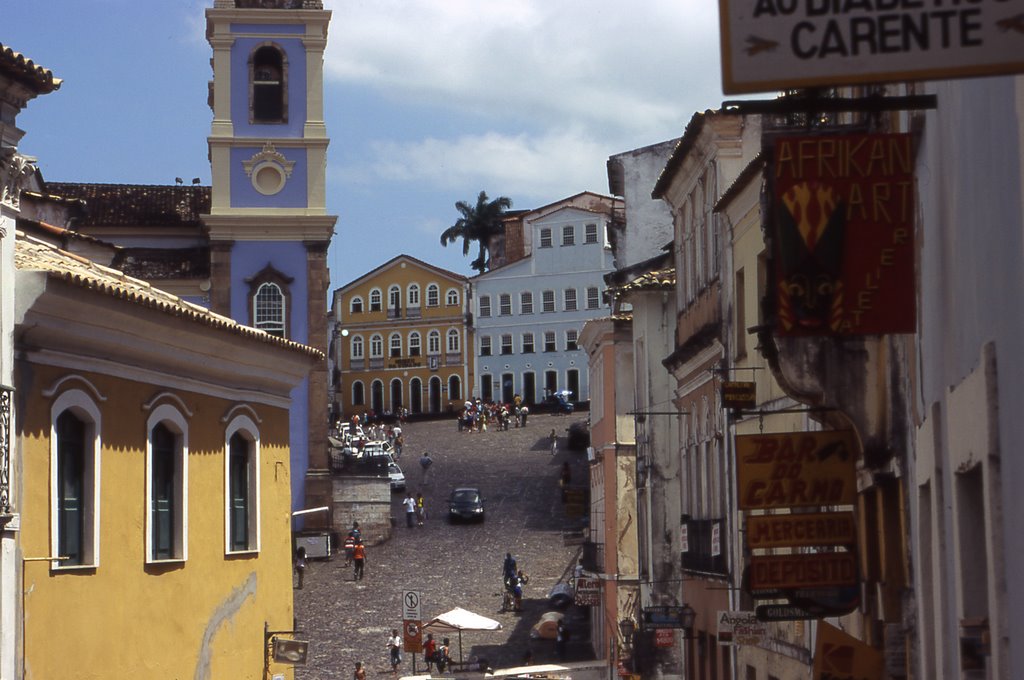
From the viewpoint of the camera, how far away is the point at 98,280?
708 inches

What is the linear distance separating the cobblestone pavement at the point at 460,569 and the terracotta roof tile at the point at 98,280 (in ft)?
53.5

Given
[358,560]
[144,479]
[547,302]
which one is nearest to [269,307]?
[358,560]

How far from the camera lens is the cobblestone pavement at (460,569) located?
42.2 meters

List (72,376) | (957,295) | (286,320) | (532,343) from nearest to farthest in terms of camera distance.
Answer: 1. (957,295)
2. (72,376)
3. (286,320)
4. (532,343)

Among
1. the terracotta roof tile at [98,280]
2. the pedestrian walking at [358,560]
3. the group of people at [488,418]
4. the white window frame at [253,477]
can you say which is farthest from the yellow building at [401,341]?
the terracotta roof tile at [98,280]

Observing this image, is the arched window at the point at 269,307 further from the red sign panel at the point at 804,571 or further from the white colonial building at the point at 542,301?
the white colonial building at the point at 542,301

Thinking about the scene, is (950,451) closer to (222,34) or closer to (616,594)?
(616,594)

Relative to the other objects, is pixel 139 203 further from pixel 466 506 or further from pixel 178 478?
pixel 178 478

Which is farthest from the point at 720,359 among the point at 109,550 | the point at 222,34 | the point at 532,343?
the point at 532,343

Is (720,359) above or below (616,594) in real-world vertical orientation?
above

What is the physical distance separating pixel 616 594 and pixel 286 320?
19.1m

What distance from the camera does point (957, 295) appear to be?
948 centimetres

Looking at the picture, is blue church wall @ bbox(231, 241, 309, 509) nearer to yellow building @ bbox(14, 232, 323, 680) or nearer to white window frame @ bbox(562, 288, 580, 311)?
yellow building @ bbox(14, 232, 323, 680)

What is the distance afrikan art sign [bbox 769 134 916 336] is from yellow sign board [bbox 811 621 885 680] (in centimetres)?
372
